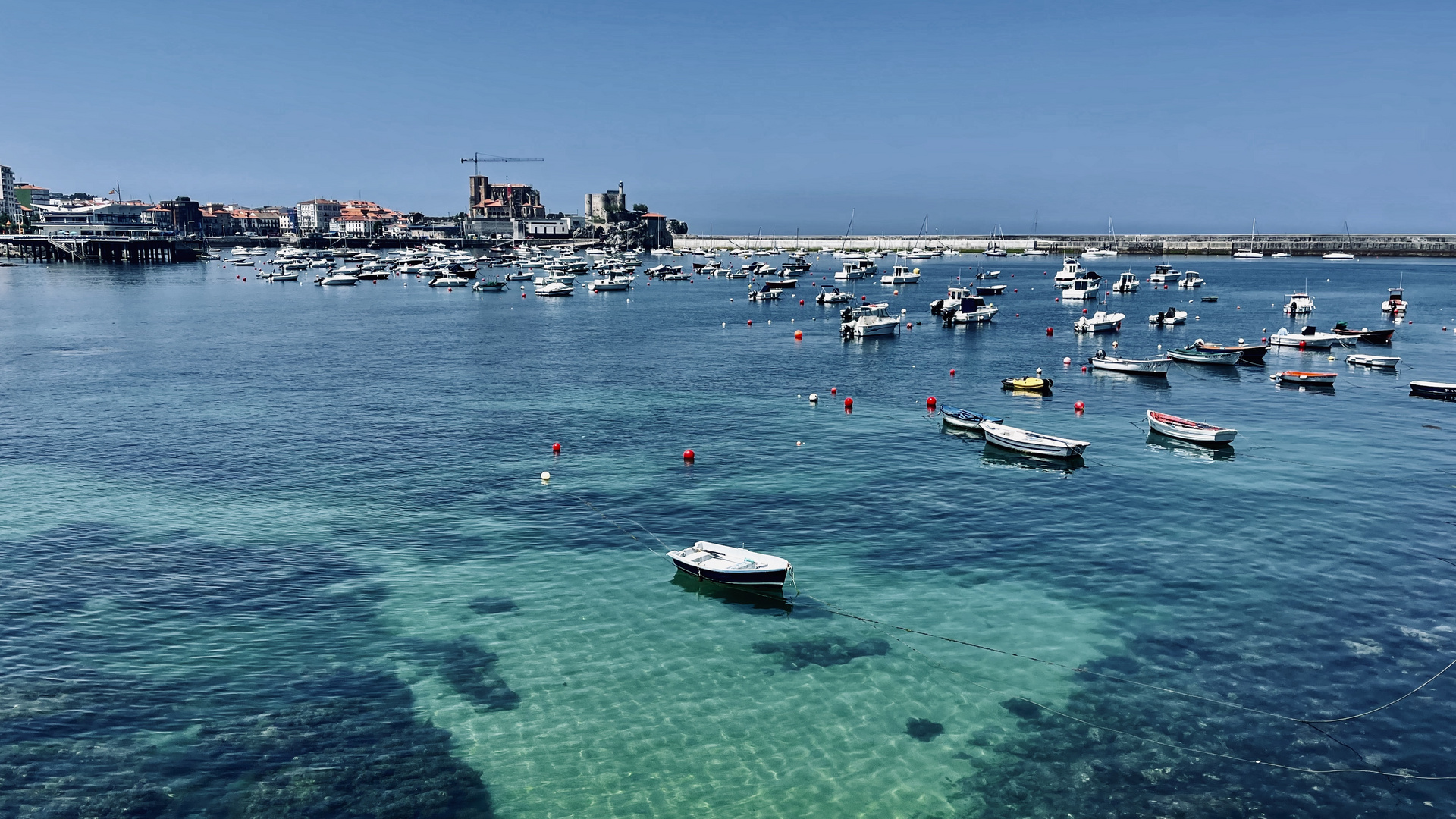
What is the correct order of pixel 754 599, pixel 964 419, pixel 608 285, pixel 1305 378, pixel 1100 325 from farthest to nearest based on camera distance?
pixel 608 285, pixel 1100 325, pixel 1305 378, pixel 964 419, pixel 754 599

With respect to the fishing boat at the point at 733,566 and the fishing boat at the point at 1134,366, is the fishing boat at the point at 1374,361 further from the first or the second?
the fishing boat at the point at 733,566

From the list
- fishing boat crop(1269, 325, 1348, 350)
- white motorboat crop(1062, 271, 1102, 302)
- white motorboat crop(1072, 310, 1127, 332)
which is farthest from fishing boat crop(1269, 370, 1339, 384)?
white motorboat crop(1062, 271, 1102, 302)

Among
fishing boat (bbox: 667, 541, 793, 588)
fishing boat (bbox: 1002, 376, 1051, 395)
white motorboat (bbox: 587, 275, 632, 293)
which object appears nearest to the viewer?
fishing boat (bbox: 667, 541, 793, 588)

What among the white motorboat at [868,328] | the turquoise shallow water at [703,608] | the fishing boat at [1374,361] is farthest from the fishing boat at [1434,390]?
the white motorboat at [868,328]

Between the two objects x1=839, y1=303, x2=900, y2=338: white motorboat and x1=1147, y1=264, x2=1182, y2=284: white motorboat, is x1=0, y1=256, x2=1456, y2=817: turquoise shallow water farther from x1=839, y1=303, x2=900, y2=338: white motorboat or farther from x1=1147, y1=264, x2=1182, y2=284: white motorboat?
x1=1147, y1=264, x2=1182, y2=284: white motorboat

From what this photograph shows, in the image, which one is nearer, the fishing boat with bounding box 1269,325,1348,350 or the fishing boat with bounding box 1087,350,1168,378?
the fishing boat with bounding box 1087,350,1168,378

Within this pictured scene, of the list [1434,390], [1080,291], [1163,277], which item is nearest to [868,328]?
[1434,390]

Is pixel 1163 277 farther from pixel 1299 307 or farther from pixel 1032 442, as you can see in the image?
pixel 1032 442
